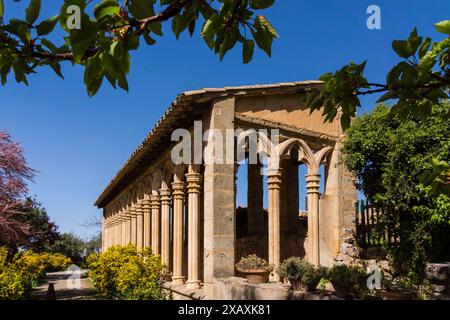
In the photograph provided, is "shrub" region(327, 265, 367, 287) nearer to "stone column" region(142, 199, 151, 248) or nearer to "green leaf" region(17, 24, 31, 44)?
"green leaf" region(17, 24, 31, 44)

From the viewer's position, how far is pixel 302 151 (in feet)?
37.4

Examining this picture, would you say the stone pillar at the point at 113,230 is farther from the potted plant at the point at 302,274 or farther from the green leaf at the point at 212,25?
the green leaf at the point at 212,25

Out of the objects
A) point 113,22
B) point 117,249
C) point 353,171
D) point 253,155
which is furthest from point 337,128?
point 113,22

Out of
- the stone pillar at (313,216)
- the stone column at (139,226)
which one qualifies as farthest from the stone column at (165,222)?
the stone pillar at (313,216)

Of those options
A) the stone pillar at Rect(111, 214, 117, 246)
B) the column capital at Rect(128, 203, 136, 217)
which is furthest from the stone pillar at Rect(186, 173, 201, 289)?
the stone pillar at Rect(111, 214, 117, 246)

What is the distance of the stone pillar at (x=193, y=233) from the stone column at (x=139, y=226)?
6.46 metres

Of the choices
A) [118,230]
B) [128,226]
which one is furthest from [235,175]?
[118,230]

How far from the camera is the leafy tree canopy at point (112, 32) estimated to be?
1.59m

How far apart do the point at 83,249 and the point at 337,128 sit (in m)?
40.8

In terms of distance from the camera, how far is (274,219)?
10.6 metres

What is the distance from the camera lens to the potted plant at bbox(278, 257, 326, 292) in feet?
25.7

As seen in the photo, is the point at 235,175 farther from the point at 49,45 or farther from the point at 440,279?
the point at 49,45
